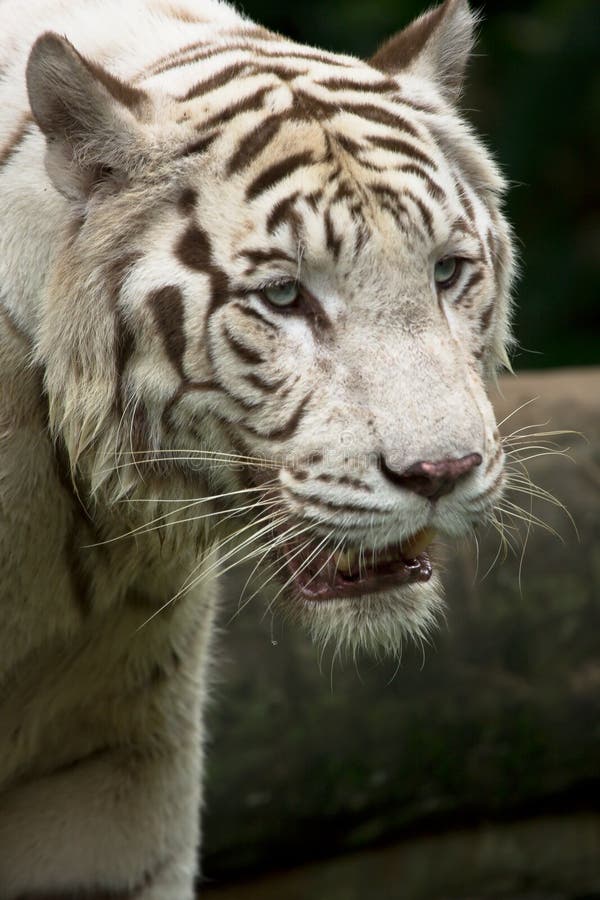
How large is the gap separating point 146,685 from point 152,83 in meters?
0.99

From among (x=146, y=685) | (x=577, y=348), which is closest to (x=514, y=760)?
(x=146, y=685)

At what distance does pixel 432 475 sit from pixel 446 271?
0.34m

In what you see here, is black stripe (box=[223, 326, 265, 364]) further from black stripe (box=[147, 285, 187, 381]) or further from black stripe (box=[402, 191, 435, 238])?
black stripe (box=[402, 191, 435, 238])

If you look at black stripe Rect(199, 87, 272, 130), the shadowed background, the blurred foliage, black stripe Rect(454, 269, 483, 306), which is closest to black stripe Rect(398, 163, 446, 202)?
black stripe Rect(454, 269, 483, 306)

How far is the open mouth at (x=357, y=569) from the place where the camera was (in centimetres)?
184

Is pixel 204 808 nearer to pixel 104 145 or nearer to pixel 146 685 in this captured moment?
pixel 146 685

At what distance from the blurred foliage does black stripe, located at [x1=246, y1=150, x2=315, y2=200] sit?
12.0 ft

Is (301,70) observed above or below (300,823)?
above

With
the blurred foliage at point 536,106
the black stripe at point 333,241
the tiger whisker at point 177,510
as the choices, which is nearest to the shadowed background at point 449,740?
the tiger whisker at point 177,510

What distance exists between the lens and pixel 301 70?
1986 millimetres

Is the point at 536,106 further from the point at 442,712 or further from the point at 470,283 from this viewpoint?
the point at 470,283

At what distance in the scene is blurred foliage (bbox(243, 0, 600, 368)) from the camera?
537 cm

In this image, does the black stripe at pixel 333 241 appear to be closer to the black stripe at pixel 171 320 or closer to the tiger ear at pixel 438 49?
the black stripe at pixel 171 320

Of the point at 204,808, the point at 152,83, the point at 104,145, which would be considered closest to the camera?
the point at 104,145
